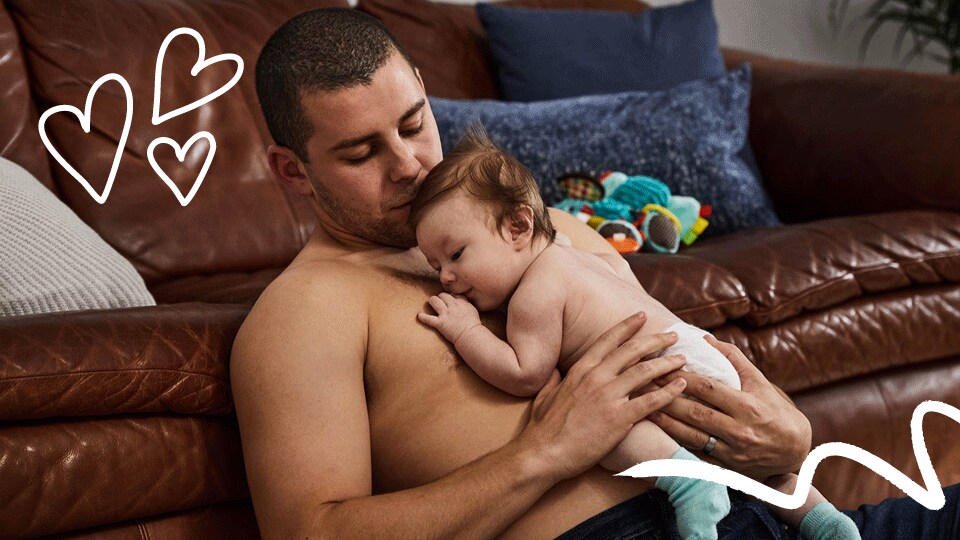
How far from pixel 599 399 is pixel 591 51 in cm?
195

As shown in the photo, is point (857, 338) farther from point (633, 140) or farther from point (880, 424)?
point (633, 140)

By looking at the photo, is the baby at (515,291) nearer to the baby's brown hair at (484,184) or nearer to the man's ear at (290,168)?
the baby's brown hair at (484,184)

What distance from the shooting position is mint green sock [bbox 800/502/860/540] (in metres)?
1.34

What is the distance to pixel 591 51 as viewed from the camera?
3.07 metres

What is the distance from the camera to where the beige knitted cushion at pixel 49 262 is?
163 cm

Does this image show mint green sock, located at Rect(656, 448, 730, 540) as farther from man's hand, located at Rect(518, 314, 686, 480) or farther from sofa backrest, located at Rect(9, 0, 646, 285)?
sofa backrest, located at Rect(9, 0, 646, 285)

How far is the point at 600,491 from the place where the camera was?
1.30 metres

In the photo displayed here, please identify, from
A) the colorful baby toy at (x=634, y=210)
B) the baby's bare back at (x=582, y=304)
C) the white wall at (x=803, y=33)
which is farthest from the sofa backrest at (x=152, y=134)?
the white wall at (x=803, y=33)

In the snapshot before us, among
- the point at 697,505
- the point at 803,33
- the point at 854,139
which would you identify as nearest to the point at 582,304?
the point at 697,505

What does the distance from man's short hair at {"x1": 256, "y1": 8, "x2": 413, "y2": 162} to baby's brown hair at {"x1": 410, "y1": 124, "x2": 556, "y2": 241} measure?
0.52 ft

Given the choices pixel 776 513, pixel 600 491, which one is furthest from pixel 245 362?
pixel 776 513

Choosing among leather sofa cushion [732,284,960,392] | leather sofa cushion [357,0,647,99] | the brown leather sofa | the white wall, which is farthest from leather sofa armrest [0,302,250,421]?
the white wall

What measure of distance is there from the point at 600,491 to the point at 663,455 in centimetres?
9

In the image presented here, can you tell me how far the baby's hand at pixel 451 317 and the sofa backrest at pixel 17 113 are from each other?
1.29 metres
